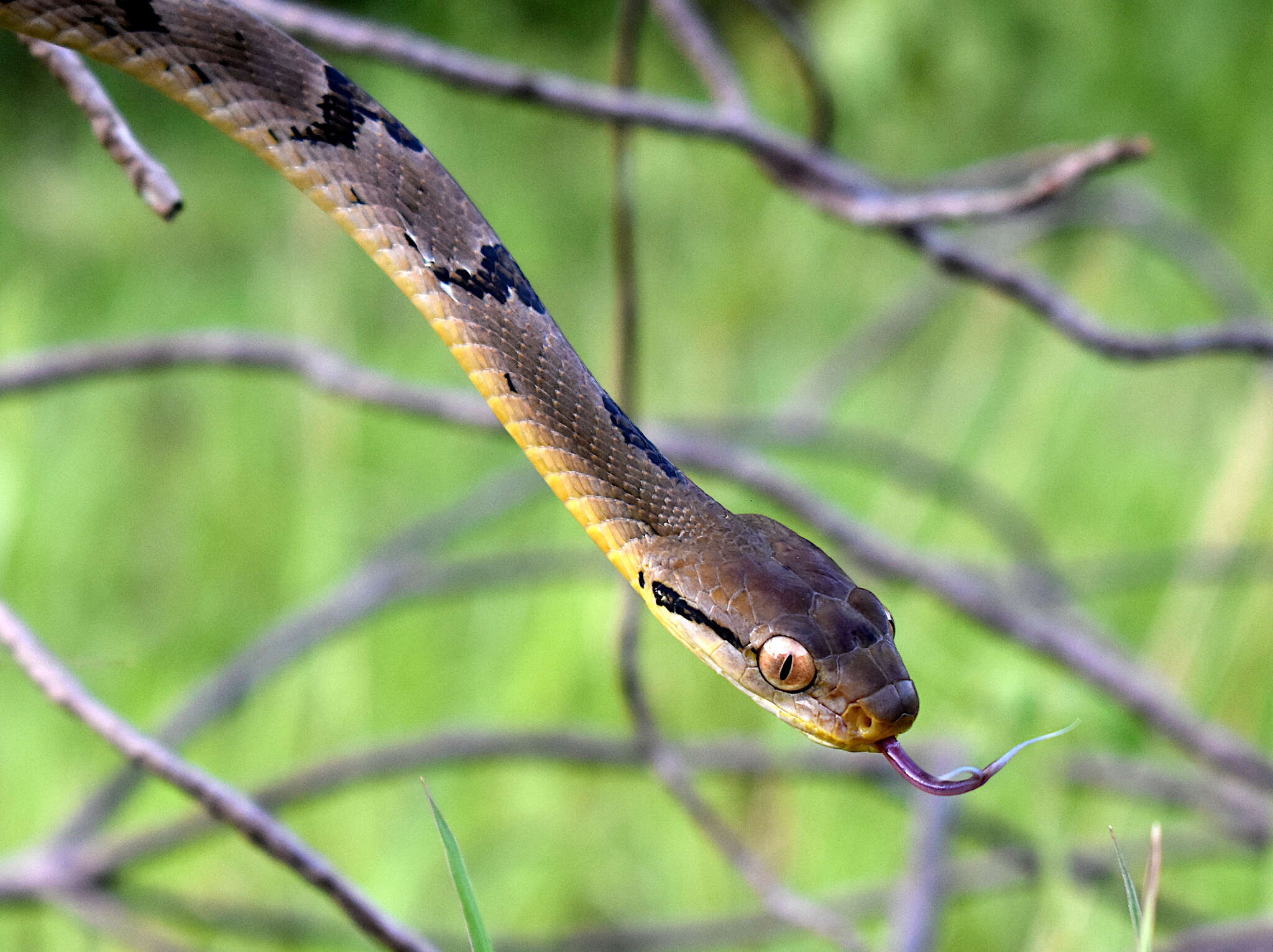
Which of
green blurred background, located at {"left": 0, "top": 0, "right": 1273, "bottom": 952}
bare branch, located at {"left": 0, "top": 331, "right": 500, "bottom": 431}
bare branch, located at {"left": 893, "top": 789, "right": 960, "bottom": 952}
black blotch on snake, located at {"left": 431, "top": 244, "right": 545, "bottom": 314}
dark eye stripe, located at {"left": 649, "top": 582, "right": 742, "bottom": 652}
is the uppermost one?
black blotch on snake, located at {"left": 431, "top": 244, "right": 545, "bottom": 314}

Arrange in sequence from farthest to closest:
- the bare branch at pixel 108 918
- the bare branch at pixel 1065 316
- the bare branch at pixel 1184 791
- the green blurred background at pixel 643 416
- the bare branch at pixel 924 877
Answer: the green blurred background at pixel 643 416
the bare branch at pixel 1184 791
the bare branch at pixel 108 918
the bare branch at pixel 924 877
the bare branch at pixel 1065 316

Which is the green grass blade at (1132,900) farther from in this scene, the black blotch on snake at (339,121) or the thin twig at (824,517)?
the thin twig at (824,517)

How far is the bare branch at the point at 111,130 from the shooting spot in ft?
2.51

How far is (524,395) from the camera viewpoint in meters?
1.14

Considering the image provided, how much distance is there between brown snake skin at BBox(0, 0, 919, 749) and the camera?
1.00 metres

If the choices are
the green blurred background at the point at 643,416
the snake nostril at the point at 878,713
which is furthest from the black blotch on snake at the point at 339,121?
the snake nostril at the point at 878,713

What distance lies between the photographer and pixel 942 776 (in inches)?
34.3

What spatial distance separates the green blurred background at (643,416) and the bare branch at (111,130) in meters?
0.36

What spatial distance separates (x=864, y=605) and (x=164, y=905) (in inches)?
59.1

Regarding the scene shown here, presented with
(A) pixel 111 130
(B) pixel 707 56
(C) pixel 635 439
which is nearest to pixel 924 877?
(C) pixel 635 439

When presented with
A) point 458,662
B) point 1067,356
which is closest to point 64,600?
point 458,662

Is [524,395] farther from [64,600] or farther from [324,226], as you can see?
[324,226]

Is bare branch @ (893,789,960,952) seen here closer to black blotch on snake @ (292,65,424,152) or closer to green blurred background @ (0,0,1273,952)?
green blurred background @ (0,0,1273,952)

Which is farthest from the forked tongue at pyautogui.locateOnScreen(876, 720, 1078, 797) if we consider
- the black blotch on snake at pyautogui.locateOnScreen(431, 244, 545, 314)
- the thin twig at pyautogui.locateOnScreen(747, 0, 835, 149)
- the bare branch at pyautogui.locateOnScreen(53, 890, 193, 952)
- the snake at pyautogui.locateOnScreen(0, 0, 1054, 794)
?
the bare branch at pyautogui.locateOnScreen(53, 890, 193, 952)
